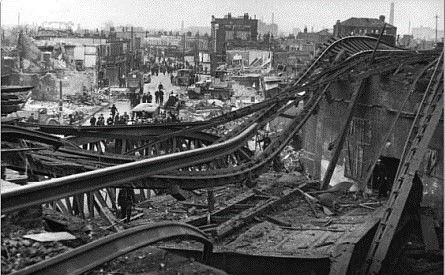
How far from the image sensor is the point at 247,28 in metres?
71.5

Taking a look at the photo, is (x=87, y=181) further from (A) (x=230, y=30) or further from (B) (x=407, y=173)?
(A) (x=230, y=30)

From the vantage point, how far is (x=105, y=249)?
5.15 meters

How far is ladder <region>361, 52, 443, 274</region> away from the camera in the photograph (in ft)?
30.5

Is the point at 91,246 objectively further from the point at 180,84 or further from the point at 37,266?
the point at 180,84

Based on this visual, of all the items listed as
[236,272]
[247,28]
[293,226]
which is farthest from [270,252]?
[247,28]

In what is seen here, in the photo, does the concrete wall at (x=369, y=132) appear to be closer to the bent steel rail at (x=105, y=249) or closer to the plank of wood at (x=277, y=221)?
the plank of wood at (x=277, y=221)

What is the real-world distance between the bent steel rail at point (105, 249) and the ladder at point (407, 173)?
→ 4267mm

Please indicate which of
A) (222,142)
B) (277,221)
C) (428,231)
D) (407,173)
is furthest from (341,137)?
(222,142)

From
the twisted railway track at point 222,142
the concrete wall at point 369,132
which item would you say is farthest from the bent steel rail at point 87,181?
the concrete wall at point 369,132

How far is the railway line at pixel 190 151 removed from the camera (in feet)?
17.5

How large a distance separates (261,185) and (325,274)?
19.9 feet

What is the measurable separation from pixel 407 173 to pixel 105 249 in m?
6.98

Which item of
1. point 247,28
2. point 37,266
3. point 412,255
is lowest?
point 412,255

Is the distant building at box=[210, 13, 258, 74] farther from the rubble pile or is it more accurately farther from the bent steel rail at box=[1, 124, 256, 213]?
the rubble pile
